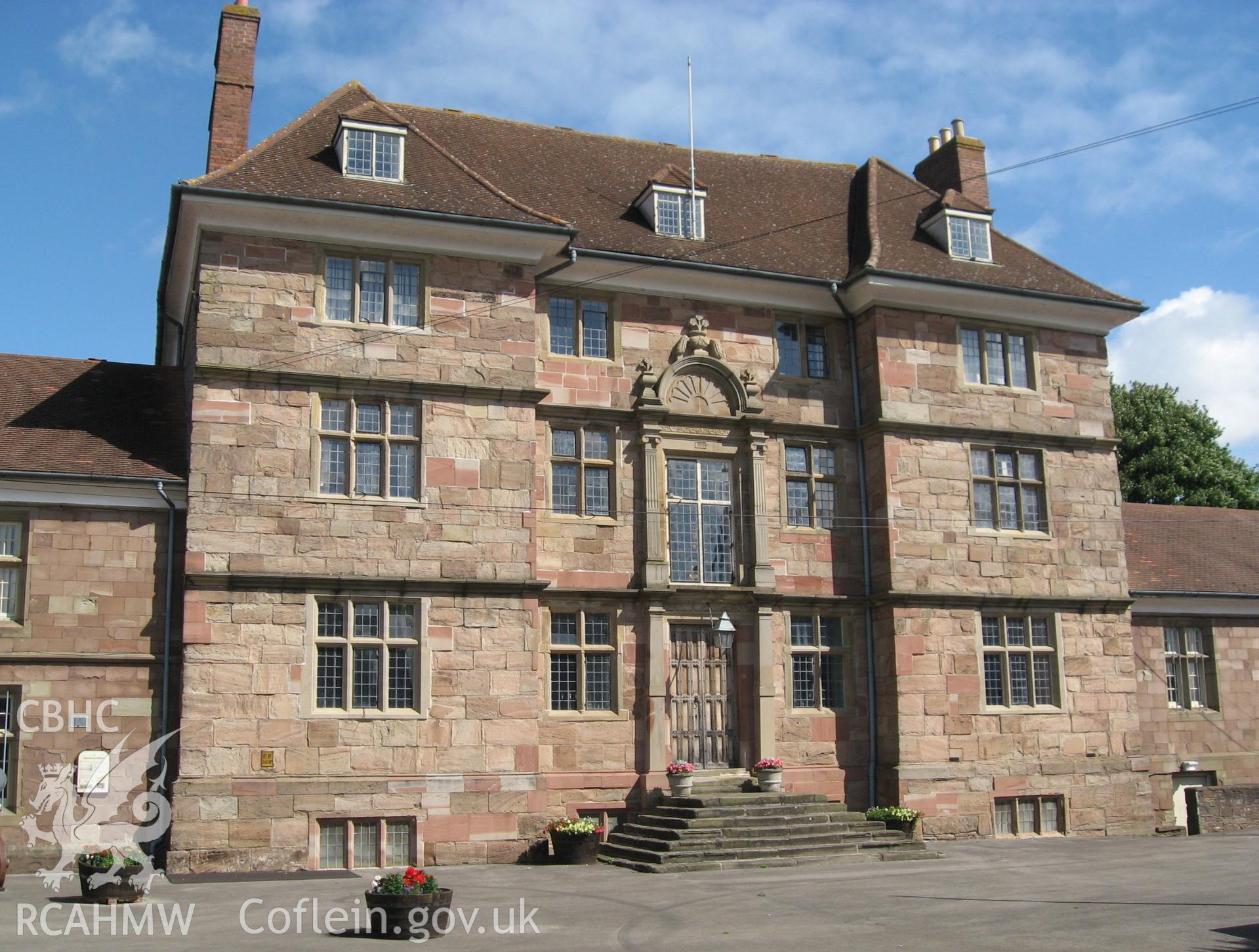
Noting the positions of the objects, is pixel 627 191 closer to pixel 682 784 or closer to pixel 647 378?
pixel 647 378

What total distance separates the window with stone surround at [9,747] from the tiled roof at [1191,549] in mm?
19936

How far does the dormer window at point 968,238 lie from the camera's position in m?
24.2

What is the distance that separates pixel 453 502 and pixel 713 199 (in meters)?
8.98

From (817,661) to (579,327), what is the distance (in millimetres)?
7108

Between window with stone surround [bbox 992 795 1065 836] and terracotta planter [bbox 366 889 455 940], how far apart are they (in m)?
12.6

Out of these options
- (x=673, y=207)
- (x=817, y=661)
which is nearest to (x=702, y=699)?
(x=817, y=661)

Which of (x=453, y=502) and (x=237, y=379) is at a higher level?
(x=237, y=379)

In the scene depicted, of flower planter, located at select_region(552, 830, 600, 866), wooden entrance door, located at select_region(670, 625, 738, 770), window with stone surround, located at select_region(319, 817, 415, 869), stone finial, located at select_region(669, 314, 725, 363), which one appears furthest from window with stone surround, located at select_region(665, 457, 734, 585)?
window with stone surround, located at select_region(319, 817, 415, 869)

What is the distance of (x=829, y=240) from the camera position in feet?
80.6

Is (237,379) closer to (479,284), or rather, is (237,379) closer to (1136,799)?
(479,284)

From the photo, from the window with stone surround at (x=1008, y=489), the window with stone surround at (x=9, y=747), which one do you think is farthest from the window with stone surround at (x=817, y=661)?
the window with stone surround at (x=9, y=747)

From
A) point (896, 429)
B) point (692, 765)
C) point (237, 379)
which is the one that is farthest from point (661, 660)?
point (237, 379)

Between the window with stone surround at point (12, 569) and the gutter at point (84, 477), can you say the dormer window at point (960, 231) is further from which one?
the window with stone surround at point (12, 569)

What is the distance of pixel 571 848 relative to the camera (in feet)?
61.9
